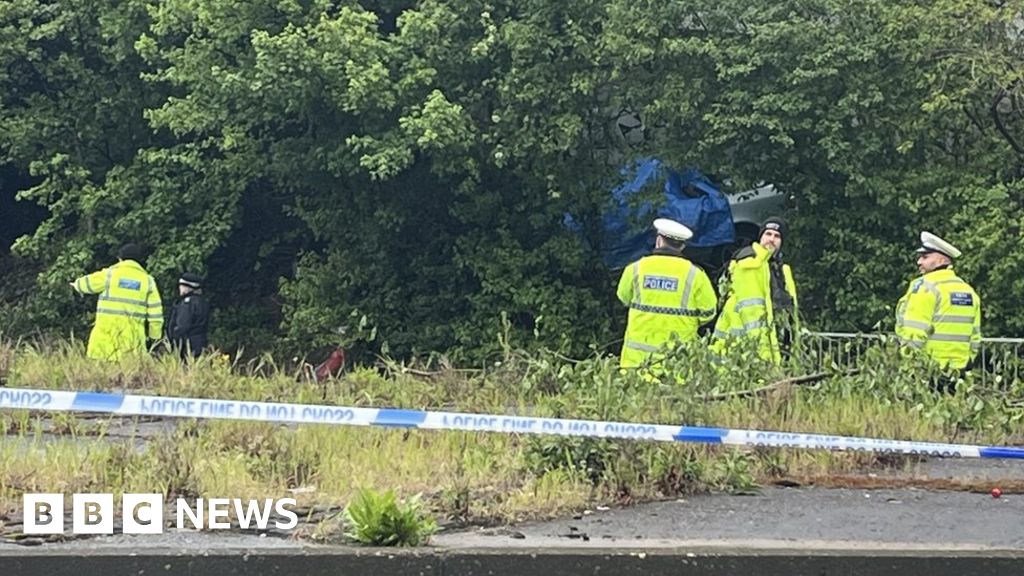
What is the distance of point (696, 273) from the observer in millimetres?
7168

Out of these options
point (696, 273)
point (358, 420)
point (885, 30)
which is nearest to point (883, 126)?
point (885, 30)

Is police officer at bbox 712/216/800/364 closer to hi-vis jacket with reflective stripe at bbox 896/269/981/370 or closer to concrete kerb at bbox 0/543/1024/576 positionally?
hi-vis jacket with reflective stripe at bbox 896/269/981/370

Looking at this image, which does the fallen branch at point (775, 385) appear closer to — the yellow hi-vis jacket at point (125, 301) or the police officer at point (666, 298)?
the police officer at point (666, 298)

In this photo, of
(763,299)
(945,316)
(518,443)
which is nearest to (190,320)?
(763,299)

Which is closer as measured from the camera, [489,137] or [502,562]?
[502,562]

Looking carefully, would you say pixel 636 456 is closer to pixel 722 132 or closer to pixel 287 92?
pixel 722 132

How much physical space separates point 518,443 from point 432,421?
1.78ft

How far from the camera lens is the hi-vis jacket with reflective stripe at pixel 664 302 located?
7.15m

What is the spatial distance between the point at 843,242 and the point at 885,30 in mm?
2307

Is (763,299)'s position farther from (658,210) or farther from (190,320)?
(190,320)

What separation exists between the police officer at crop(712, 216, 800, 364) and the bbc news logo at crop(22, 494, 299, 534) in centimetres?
320

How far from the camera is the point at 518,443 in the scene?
5.20m

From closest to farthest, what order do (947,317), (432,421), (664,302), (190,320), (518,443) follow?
1. (432,421)
2. (518,443)
3. (664,302)
4. (947,317)
5. (190,320)

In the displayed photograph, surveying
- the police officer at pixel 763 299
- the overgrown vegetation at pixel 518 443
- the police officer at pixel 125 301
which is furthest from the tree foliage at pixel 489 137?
the overgrown vegetation at pixel 518 443
